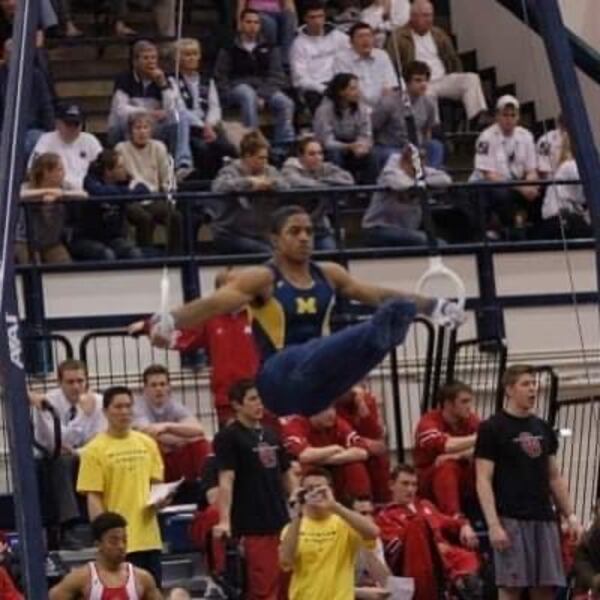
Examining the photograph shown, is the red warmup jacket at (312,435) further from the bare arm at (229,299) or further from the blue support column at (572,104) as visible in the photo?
the blue support column at (572,104)

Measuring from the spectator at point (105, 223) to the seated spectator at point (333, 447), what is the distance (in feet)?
7.91

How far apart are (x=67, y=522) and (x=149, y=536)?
0.86 m

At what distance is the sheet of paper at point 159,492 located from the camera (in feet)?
62.7

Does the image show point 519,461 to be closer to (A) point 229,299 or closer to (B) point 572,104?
(B) point 572,104

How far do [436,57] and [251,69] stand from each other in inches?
70.0

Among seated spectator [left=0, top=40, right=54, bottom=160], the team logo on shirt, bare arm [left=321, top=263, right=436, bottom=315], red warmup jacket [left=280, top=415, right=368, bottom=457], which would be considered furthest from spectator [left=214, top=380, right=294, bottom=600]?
seated spectator [left=0, top=40, right=54, bottom=160]

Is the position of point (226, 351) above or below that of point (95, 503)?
above

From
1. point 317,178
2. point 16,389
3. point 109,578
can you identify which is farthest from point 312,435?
point 16,389

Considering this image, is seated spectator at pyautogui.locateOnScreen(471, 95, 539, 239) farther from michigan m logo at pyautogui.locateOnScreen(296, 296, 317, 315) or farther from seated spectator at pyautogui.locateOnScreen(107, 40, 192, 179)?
michigan m logo at pyautogui.locateOnScreen(296, 296, 317, 315)

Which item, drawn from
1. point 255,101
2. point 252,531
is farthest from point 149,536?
point 255,101

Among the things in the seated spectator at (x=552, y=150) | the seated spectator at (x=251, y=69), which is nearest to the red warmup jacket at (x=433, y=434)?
the seated spectator at (x=552, y=150)

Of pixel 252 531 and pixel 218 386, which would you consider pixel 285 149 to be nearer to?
pixel 218 386

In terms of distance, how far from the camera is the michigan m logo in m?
16.2

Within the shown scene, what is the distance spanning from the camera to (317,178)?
22234 mm
